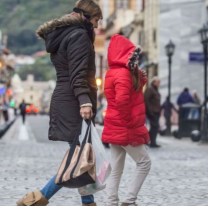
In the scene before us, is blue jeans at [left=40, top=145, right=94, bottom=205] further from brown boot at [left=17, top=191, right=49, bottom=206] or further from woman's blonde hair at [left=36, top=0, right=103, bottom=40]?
woman's blonde hair at [left=36, top=0, right=103, bottom=40]

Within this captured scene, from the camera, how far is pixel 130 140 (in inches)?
267

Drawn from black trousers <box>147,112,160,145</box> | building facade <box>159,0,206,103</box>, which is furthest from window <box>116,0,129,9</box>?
black trousers <box>147,112,160,145</box>

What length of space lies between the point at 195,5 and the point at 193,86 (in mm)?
4520

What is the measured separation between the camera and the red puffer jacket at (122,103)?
6.67 m

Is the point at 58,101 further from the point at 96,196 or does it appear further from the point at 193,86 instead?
the point at 193,86

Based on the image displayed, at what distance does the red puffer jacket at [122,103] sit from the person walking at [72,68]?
1.50ft

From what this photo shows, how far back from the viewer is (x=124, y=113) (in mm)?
6688

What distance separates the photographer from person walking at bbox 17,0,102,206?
6.07 metres

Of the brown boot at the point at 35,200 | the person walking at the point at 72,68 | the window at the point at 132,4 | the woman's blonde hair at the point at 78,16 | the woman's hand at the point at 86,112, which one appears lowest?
the brown boot at the point at 35,200

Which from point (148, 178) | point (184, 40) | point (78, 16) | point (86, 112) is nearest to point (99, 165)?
point (86, 112)

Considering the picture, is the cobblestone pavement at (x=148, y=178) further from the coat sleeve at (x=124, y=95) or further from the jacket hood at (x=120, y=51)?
the jacket hood at (x=120, y=51)

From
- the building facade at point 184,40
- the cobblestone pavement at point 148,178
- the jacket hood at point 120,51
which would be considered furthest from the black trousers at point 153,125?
the building facade at point 184,40

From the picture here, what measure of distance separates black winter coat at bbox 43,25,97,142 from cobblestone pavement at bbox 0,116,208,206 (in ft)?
5.30

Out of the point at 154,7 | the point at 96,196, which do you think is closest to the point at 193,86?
the point at 154,7
